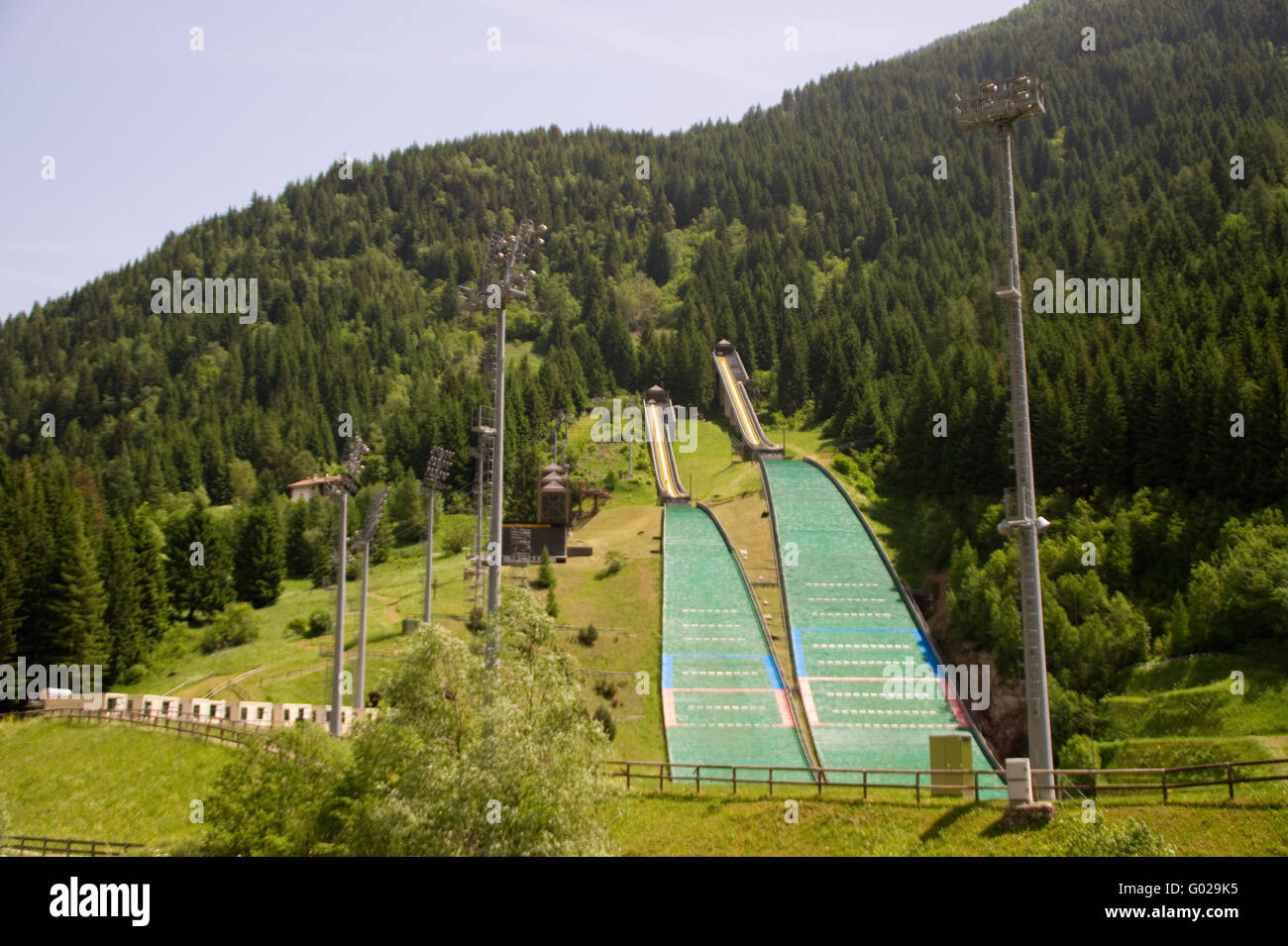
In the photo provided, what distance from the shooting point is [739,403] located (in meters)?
101

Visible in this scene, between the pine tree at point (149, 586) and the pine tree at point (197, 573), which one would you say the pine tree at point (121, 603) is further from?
the pine tree at point (197, 573)

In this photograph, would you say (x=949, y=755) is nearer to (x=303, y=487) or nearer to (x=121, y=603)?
(x=121, y=603)

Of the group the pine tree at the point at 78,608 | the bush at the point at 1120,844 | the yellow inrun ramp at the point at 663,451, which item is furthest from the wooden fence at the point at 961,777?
the yellow inrun ramp at the point at 663,451

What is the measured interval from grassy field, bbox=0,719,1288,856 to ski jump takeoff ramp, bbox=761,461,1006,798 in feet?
44.0

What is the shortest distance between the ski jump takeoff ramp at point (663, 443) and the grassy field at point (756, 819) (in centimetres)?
4867

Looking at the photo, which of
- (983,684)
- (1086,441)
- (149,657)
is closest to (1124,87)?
(1086,441)

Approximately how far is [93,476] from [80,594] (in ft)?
154

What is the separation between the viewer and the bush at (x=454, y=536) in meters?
68.8

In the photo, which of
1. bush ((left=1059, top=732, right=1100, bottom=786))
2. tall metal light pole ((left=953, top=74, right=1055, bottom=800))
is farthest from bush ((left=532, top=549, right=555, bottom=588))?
tall metal light pole ((left=953, top=74, right=1055, bottom=800))

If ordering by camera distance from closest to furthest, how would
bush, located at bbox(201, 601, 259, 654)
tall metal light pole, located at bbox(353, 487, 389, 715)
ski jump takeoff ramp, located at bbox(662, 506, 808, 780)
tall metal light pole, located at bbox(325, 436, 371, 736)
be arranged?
tall metal light pole, located at bbox(325, 436, 371, 736) → tall metal light pole, located at bbox(353, 487, 389, 715) → ski jump takeoff ramp, located at bbox(662, 506, 808, 780) → bush, located at bbox(201, 601, 259, 654)

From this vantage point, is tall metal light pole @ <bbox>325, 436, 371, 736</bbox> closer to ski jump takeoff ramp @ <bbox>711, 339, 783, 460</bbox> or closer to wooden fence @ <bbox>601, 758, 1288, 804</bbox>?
wooden fence @ <bbox>601, 758, 1288, 804</bbox>

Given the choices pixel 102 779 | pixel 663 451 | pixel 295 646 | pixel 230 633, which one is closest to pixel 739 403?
pixel 663 451

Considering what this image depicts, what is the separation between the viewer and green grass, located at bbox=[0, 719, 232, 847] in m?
28.0
